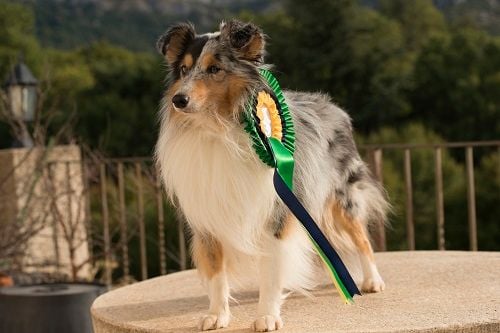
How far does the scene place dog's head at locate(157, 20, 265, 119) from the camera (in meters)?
1.97

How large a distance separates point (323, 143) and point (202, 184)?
507mm

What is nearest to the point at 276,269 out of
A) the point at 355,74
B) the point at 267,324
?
the point at 267,324

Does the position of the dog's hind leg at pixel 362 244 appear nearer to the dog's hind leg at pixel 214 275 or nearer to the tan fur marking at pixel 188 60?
the dog's hind leg at pixel 214 275

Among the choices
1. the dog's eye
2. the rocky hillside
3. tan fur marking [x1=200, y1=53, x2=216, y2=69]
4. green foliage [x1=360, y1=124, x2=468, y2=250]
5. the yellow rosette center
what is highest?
the rocky hillside

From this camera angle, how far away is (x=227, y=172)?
2043 millimetres

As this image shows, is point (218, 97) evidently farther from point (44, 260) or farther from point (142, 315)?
point (44, 260)

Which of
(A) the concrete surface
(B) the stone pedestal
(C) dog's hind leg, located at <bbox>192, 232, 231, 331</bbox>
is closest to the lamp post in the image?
(B) the stone pedestal

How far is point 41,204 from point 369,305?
Result: 3411mm

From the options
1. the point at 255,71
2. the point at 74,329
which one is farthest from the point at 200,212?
the point at 74,329

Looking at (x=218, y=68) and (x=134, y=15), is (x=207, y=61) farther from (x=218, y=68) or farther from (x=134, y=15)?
(x=134, y=15)

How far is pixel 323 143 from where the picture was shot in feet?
7.76

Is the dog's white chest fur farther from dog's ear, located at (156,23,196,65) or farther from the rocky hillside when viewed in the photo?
the rocky hillside

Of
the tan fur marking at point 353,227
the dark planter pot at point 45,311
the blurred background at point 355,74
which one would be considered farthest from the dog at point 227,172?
the blurred background at point 355,74

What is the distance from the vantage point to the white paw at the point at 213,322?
2.11 m
